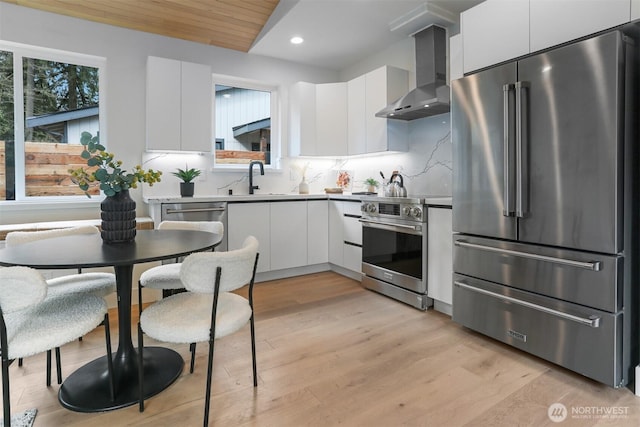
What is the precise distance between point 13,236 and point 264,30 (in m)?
2.90

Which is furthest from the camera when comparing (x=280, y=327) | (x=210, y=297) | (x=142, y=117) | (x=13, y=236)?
(x=142, y=117)

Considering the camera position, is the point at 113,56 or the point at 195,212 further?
→ the point at 113,56

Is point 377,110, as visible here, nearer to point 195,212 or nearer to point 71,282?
point 195,212

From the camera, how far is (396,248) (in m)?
3.24

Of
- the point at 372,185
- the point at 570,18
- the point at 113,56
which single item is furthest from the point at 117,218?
the point at 372,185

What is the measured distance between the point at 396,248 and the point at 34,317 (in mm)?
2540

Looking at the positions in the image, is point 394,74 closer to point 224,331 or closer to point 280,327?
point 280,327

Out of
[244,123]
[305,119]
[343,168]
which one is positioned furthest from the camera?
[343,168]

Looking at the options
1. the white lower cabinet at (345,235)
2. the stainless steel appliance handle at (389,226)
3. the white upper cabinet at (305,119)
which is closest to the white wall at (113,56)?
the white upper cabinet at (305,119)

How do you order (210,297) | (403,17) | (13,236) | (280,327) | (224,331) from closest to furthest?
(224,331) < (210,297) < (13,236) < (280,327) < (403,17)

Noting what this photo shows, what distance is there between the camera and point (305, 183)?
181 inches

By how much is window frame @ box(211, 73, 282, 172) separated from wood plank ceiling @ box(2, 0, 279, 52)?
54cm

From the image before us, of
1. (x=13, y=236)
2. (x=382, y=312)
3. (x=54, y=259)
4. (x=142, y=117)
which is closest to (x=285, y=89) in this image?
(x=142, y=117)

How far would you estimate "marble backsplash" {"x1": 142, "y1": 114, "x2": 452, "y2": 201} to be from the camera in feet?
11.9
